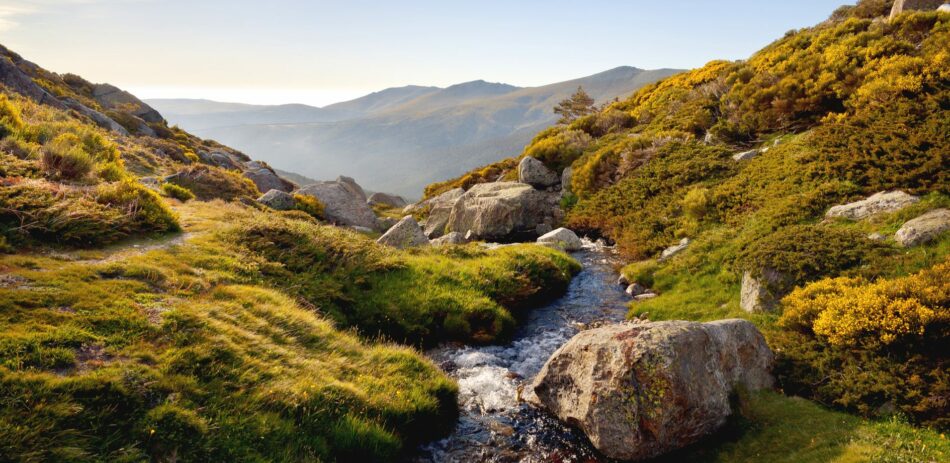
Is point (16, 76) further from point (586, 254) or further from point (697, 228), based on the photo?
point (697, 228)

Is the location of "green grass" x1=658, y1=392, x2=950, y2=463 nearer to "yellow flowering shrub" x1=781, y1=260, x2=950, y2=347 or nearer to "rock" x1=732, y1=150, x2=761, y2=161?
"yellow flowering shrub" x1=781, y1=260, x2=950, y2=347

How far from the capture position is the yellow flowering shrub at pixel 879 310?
9320 mm

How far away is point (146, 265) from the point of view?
12406 mm

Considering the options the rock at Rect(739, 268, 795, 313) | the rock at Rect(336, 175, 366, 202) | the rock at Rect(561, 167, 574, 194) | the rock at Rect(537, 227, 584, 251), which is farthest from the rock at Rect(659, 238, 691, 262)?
the rock at Rect(336, 175, 366, 202)

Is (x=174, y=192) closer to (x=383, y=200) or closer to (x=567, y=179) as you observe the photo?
(x=567, y=179)

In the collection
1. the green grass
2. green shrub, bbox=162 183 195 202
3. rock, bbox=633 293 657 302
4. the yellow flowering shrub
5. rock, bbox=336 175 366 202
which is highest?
green shrub, bbox=162 183 195 202

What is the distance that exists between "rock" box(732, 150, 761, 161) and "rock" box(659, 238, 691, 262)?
867 cm

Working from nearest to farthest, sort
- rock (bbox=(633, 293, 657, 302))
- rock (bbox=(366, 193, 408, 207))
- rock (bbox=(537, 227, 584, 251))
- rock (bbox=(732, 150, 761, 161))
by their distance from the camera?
1. rock (bbox=(633, 293, 657, 302))
2. rock (bbox=(732, 150, 761, 161))
3. rock (bbox=(537, 227, 584, 251))
4. rock (bbox=(366, 193, 408, 207))

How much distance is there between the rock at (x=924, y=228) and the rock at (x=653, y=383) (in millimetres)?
6723

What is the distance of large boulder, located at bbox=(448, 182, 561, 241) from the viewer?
33.7 m

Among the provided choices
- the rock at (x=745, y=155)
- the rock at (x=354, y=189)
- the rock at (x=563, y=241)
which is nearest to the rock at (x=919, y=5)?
the rock at (x=745, y=155)

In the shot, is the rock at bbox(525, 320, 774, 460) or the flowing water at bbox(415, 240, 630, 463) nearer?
the rock at bbox(525, 320, 774, 460)

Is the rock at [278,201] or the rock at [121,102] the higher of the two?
the rock at [121,102]

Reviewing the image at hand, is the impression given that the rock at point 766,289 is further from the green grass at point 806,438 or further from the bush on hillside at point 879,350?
the green grass at point 806,438
